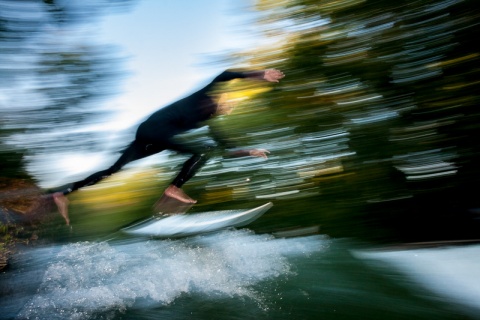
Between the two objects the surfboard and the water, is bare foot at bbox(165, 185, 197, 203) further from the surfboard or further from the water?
the water

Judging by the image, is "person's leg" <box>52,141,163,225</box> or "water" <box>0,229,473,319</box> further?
"person's leg" <box>52,141,163,225</box>

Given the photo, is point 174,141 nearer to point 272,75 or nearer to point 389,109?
point 272,75

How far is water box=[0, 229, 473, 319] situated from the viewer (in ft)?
1.92

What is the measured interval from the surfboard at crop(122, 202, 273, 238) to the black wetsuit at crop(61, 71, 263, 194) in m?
0.12

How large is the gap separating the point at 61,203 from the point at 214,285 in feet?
2.02

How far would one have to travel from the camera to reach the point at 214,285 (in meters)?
0.64

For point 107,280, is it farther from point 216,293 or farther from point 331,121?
point 331,121

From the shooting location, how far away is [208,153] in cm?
113

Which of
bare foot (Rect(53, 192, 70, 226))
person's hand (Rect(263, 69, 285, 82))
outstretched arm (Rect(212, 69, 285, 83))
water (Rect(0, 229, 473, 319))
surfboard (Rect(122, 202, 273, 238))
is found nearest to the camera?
water (Rect(0, 229, 473, 319))

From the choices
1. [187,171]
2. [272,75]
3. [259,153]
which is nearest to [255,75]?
[272,75]

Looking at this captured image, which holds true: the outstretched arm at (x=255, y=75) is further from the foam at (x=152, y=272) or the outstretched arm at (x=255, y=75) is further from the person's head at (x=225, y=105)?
the foam at (x=152, y=272)

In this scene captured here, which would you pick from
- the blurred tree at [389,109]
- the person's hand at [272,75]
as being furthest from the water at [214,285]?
the person's hand at [272,75]

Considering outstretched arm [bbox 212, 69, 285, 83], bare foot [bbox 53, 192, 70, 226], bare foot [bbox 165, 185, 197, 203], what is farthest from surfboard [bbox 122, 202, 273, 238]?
outstretched arm [bbox 212, 69, 285, 83]

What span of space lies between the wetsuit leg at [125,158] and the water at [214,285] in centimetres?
29
